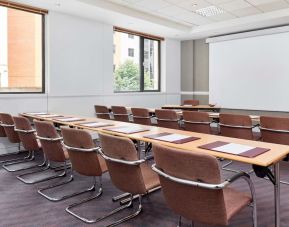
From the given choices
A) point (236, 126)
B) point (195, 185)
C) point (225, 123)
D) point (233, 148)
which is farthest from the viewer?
point (225, 123)

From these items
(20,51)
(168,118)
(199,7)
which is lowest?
(168,118)

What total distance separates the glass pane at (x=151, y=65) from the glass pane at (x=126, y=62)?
1.05 feet

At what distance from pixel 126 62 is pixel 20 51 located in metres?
2.72

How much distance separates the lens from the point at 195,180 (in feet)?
5.17

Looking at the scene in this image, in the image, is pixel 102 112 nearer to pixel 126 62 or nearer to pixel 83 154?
pixel 126 62

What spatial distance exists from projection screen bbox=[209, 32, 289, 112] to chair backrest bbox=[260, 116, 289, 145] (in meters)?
3.21

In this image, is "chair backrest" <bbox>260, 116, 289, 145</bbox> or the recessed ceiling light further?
the recessed ceiling light

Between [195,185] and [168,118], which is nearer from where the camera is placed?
[195,185]

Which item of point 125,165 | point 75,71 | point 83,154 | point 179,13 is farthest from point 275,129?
point 75,71

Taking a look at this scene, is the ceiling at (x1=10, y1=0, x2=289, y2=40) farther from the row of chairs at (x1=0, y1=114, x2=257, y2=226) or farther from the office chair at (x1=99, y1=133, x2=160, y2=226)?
the office chair at (x1=99, y1=133, x2=160, y2=226)

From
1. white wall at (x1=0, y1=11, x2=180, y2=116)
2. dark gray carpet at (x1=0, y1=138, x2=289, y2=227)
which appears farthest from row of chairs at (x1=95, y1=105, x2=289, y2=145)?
white wall at (x1=0, y1=11, x2=180, y2=116)

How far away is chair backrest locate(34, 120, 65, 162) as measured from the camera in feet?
Answer: 9.54

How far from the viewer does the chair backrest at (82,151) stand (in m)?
2.42

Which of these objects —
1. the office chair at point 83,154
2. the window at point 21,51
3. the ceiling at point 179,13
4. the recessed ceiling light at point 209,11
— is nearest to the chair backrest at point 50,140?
the office chair at point 83,154
